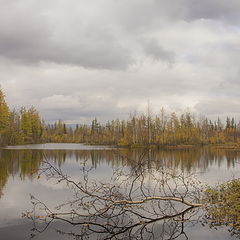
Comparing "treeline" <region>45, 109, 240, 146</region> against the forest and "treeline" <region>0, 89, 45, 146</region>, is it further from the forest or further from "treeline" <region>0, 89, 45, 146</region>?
"treeline" <region>0, 89, 45, 146</region>

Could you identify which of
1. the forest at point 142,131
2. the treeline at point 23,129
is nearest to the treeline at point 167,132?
the forest at point 142,131

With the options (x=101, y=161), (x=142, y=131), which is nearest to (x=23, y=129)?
(x=142, y=131)

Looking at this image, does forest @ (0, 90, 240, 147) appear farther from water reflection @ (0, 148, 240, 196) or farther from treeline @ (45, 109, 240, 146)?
water reflection @ (0, 148, 240, 196)

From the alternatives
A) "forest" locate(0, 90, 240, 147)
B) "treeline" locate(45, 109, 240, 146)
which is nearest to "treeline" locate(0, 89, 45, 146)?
"forest" locate(0, 90, 240, 147)

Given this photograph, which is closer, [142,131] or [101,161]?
[101,161]

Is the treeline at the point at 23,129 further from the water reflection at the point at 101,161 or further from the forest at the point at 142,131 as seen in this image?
the water reflection at the point at 101,161

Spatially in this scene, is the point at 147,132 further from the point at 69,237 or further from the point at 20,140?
the point at 69,237

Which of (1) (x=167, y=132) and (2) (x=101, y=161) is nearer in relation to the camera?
(2) (x=101, y=161)

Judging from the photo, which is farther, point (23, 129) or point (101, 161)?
point (23, 129)

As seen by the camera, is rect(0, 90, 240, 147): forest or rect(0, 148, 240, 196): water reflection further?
rect(0, 90, 240, 147): forest

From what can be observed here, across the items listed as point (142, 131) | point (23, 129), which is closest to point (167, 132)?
point (142, 131)

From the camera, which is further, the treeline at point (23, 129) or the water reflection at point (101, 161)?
the treeline at point (23, 129)

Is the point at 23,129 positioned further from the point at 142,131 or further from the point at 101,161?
the point at 101,161

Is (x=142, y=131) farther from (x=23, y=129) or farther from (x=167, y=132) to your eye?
(x=23, y=129)
